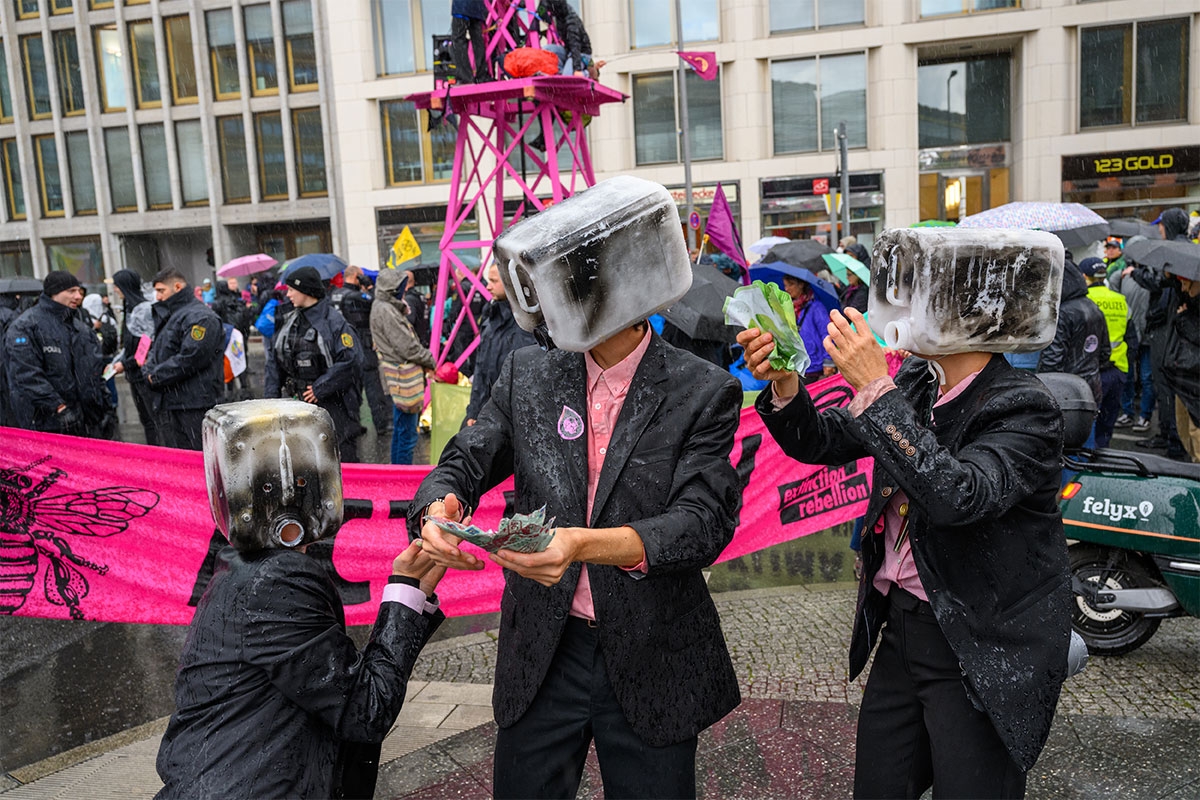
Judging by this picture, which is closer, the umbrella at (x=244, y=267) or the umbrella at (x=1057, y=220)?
the umbrella at (x=1057, y=220)

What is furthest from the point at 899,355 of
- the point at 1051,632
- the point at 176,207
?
the point at 176,207

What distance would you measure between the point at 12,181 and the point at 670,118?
2568cm

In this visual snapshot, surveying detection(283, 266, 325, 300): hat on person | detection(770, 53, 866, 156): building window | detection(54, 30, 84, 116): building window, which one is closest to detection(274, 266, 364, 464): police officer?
detection(283, 266, 325, 300): hat on person

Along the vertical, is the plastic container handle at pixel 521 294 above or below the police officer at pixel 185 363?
above

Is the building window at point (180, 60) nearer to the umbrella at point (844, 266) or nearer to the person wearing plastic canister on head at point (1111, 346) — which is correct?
the umbrella at point (844, 266)

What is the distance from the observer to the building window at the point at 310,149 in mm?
32566

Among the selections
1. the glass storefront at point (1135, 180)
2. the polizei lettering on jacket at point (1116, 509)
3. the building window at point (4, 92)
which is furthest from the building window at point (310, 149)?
the polizei lettering on jacket at point (1116, 509)

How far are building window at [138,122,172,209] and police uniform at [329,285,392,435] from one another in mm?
25021

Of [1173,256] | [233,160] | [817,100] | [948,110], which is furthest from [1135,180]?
[233,160]

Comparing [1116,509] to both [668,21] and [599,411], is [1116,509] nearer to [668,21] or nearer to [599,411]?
[599,411]

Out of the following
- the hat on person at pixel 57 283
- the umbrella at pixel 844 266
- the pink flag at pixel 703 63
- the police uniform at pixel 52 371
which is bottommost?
the police uniform at pixel 52 371

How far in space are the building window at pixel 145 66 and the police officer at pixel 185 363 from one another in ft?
99.0

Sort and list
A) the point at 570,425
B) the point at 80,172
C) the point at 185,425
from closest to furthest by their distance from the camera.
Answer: the point at 570,425, the point at 185,425, the point at 80,172

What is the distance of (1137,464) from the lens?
485cm
